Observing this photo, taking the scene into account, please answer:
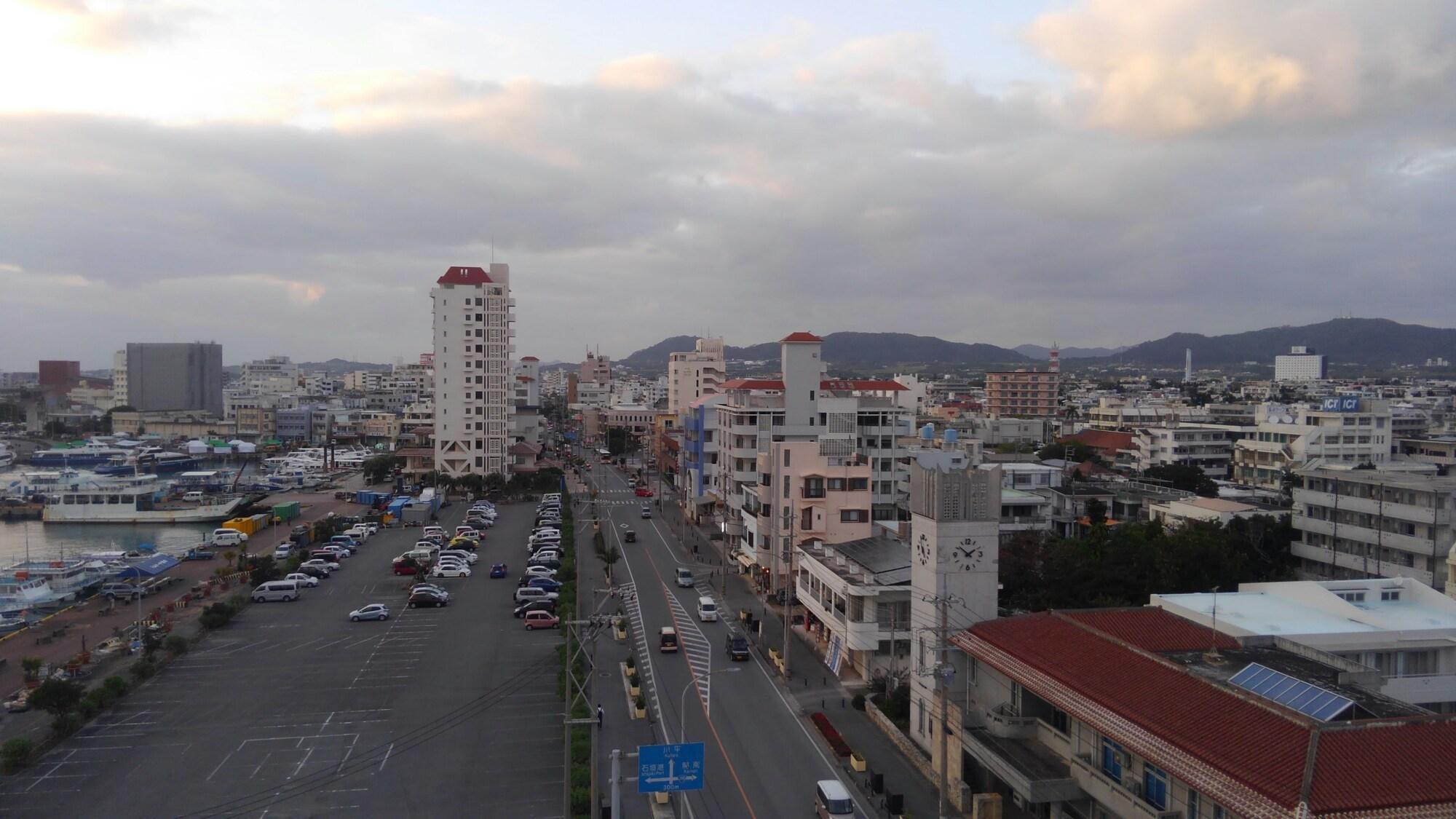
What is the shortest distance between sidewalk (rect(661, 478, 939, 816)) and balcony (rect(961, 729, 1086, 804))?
1.59 m

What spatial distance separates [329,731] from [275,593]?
13.0 m

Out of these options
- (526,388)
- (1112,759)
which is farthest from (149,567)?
(526,388)

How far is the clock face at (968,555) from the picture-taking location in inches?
616

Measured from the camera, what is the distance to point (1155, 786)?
1038cm

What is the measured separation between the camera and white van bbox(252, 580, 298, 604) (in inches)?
1113

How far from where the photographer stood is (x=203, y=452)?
268 ft

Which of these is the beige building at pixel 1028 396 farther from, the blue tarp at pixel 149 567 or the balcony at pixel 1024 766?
the balcony at pixel 1024 766

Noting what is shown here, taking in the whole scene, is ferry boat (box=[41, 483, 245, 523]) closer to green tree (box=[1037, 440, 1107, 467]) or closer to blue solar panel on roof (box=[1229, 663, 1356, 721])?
green tree (box=[1037, 440, 1107, 467])

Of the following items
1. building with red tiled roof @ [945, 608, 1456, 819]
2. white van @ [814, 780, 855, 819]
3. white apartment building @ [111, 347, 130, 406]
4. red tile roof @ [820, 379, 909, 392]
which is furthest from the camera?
white apartment building @ [111, 347, 130, 406]

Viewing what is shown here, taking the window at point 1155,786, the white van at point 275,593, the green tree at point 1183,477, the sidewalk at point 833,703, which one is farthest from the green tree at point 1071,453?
the window at point 1155,786

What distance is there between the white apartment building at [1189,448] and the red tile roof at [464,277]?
130ft

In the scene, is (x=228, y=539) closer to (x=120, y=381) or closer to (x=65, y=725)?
(x=65, y=725)

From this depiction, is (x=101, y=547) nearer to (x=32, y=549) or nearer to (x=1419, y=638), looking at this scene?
(x=32, y=549)

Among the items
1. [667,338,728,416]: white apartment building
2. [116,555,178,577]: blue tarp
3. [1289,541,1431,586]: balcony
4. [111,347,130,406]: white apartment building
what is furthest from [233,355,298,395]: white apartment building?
[1289,541,1431,586]: balcony
